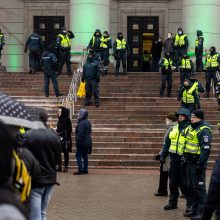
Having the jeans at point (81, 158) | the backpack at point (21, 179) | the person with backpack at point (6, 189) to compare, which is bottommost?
the jeans at point (81, 158)

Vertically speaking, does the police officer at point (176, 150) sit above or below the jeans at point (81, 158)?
above

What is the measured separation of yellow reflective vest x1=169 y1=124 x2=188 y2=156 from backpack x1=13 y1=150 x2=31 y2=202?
705cm

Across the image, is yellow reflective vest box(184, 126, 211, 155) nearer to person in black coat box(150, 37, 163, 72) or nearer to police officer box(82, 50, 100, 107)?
police officer box(82, 50, 100, 107)

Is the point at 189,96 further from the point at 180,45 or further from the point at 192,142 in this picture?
the point at 192,142

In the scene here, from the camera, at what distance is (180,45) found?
91.1 feet

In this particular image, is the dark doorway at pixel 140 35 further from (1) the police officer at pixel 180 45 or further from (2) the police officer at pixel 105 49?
(2) the police officer at pixel 105 49

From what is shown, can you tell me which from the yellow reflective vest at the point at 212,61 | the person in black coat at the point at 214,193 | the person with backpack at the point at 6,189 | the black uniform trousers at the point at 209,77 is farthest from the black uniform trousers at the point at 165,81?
the person with backpack at the point at 6,189

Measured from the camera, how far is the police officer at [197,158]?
33.8 feet

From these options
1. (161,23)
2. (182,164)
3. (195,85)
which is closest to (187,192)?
(182,164)

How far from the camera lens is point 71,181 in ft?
50.3

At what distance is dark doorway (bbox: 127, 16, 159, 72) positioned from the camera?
111 feet

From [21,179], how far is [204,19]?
26.2 m

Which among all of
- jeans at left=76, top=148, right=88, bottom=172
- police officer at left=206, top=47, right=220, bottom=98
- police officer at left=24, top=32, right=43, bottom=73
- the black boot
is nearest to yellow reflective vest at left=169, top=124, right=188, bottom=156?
the black boot

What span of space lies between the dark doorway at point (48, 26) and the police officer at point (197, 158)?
24.0 meters
